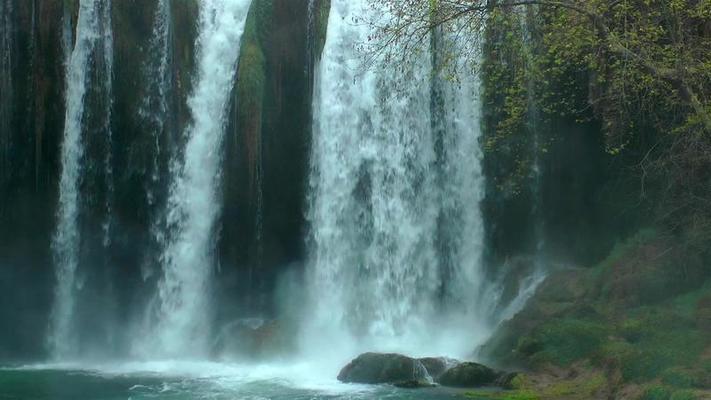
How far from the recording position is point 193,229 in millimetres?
20953

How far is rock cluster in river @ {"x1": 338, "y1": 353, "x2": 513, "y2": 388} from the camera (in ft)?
50.9

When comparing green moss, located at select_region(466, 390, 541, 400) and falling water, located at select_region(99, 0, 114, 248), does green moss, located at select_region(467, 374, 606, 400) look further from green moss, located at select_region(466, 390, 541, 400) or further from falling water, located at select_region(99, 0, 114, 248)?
falling water, located at select_region(99, 0, 114, 248)

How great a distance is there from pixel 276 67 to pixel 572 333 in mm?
9532

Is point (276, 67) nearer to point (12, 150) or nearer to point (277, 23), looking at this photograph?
point (277, 23)

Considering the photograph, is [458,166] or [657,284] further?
[458,166]

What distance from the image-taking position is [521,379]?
599 inches

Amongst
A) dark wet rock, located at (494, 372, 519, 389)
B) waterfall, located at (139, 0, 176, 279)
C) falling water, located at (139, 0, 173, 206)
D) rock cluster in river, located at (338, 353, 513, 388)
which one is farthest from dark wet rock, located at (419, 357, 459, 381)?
Answer: falling water, located at (139, 0, 173, 206)

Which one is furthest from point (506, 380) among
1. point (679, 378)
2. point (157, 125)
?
point (157, 125)

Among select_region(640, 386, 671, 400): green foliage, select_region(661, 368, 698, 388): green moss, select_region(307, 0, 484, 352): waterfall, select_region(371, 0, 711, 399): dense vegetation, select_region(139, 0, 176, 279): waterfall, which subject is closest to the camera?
select_region(640, 386, 671, 400): green foliage

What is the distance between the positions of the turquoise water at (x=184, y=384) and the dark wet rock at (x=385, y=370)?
29 centimetres

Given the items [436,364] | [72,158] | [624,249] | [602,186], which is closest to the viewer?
[436,364]

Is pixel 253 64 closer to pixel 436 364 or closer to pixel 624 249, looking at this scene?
pixel 436 364

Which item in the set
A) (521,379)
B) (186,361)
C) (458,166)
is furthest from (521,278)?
(186,361)

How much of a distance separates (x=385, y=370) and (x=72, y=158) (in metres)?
9.27
